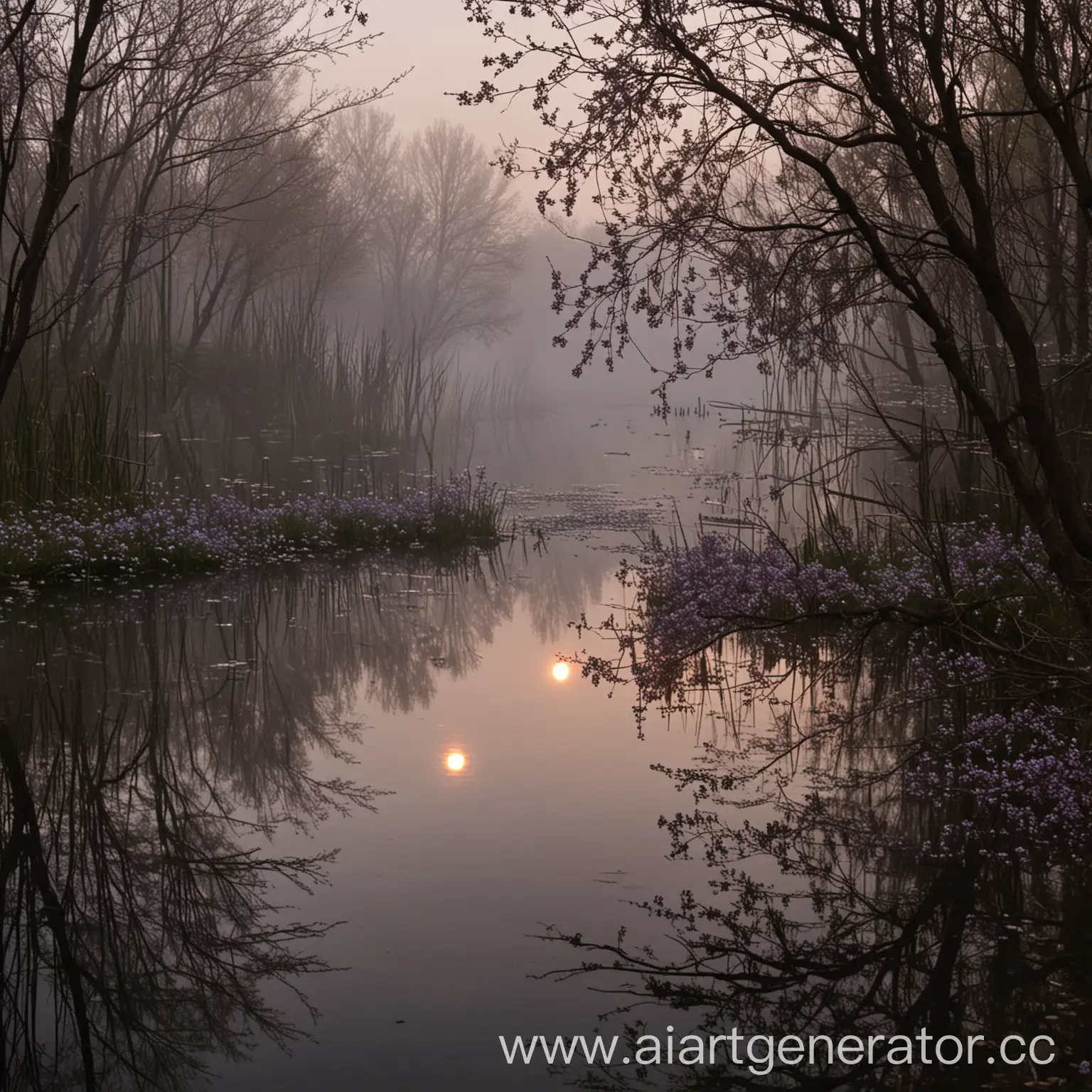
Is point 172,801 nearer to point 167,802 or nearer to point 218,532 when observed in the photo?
point 167,802

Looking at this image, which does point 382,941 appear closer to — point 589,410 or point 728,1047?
point 728,1047

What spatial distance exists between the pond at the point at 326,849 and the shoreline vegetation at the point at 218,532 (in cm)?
84

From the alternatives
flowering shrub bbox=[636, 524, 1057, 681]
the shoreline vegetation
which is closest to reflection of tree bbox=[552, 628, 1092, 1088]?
flowering shrub bbox=[636, 524, 1057, 681]

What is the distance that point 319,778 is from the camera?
504 centimetres

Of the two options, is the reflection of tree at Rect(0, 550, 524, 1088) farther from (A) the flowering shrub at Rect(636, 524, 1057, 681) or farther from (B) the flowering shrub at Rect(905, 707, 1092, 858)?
(B) the flowering shrub at Rect(905, 707, 1092, 858)

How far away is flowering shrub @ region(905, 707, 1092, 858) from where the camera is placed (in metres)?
4.27

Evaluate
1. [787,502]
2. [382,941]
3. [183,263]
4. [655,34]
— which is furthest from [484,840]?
[183,263]

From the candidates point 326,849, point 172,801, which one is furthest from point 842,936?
point 172,801

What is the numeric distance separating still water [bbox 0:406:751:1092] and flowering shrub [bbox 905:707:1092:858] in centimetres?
107

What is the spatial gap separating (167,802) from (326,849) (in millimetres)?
843

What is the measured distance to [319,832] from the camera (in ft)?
14.5

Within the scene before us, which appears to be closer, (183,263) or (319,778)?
(319,778)

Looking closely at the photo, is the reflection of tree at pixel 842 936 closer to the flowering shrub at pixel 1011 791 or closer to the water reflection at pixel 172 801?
the flowering shrub at pixel 1011 791

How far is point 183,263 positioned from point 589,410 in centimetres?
2249
